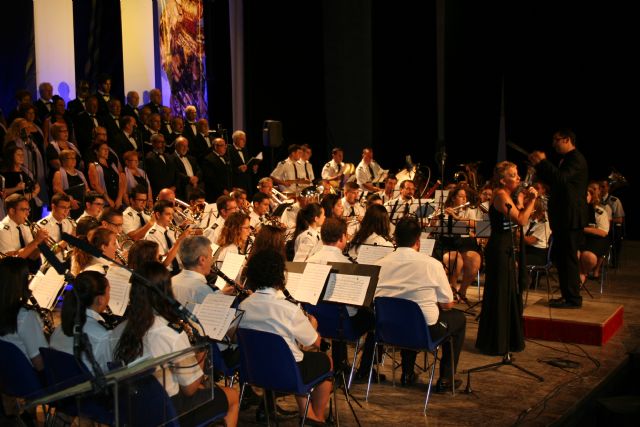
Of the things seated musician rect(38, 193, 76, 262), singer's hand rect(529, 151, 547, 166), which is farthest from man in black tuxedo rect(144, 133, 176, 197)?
singer's hand rect(529, 151, 547, 166)

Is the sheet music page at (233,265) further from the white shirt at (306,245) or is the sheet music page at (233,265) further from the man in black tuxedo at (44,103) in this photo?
the man in black tuxedo at (44,103)

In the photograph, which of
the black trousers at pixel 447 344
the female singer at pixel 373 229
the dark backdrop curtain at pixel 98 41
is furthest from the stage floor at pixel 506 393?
the dark backdrop curtain at pixel 98 41

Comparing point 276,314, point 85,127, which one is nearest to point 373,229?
point 276,314

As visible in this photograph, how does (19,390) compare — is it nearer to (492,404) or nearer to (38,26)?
(492,404)

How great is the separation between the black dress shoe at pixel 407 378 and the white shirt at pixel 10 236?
13.2ft

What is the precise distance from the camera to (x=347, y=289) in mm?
4988

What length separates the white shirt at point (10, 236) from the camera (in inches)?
284

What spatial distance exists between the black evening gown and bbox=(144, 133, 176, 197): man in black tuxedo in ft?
19.8

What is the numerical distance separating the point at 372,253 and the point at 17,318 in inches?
113

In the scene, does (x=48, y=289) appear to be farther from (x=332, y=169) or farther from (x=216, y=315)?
(x=332, y=169)

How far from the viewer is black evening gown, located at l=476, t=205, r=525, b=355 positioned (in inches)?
244

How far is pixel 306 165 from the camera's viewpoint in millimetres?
13367

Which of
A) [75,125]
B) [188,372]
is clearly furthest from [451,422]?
[75,125]

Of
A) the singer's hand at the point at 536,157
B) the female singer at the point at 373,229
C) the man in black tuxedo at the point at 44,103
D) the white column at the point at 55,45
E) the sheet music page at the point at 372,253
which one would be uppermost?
the white column at the point at 55,45
